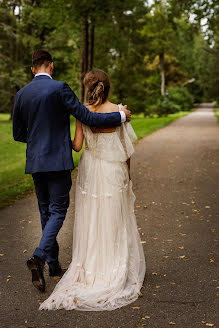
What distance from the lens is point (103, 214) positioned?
401 centimetres

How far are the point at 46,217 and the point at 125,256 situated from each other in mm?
859

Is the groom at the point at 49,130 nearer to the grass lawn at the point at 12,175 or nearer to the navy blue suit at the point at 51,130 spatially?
the navy blue suit at the point at 51,130

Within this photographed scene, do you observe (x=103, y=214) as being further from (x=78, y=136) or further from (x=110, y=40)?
(x=110, y=40)

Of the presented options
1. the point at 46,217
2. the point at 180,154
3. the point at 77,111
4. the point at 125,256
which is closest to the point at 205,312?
the point at 125,256

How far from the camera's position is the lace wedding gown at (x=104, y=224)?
155 inches

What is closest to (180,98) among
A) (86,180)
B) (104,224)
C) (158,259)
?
(158,259)

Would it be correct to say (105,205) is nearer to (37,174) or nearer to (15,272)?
(37,174)

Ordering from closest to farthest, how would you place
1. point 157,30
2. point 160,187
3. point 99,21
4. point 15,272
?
point 15,272, point 160,187, point 99,21, point 157,30

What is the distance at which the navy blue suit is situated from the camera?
3799 mm

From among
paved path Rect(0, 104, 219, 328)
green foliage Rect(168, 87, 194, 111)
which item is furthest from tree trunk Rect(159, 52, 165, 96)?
paved path Rect(0, 104, 219, 328)

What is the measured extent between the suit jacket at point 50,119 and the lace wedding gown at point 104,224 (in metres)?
0.22

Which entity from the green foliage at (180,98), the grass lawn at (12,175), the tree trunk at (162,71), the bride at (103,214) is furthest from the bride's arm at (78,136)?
the tree trunk at (162,71)

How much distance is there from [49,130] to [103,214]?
3.02ft

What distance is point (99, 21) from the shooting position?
22.0m
